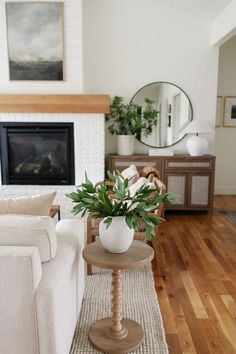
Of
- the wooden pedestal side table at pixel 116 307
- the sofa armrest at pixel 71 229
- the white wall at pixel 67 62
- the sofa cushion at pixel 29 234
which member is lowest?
the wooden pedestal side table at pixel 116 307

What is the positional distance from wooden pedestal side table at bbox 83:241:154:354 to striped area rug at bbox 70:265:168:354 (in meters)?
0.06

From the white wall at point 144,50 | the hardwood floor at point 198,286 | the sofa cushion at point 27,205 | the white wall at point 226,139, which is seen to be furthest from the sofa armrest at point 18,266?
the white wall at point 226,139

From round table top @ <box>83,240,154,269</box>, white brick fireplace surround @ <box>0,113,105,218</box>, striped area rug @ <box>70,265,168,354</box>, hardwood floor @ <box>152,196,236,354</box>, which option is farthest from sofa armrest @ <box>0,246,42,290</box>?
white brick fireplace surround @ <box>0,113,105,218</box>

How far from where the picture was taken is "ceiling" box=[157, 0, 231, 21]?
4.20 metres

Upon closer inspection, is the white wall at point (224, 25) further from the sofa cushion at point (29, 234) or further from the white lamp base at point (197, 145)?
the sofa cushion at point (29, 234)

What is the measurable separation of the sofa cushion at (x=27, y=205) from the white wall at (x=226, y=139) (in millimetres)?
4617

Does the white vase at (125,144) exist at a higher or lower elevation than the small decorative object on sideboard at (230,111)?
lower

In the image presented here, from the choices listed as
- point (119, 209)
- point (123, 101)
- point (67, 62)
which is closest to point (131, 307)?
point (119, 209)

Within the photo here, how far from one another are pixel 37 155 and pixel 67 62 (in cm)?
138

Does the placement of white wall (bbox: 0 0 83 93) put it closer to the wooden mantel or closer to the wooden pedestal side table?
the wooden mantel

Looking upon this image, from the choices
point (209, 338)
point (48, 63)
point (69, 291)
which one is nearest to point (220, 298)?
point (209, 338)

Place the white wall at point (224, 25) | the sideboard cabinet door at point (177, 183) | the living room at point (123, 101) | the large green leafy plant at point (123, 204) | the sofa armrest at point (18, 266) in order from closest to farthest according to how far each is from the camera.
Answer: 1. the sofa armrest at point (18, 266)
2. the large green leafy plant at point (123, 204)
3. the white wall at point (224, 25)
4. the living room at point (123, 101)
5. the sideboard cabinet door at point (177, 183)

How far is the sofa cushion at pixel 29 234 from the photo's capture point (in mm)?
1596

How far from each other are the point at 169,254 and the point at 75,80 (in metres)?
2.69
